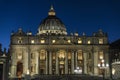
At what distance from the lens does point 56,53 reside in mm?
139875

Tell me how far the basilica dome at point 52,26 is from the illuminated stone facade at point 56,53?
59.2 feet

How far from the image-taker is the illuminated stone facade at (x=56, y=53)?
453 ft

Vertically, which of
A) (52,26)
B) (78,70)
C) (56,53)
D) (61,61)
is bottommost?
(78,70)

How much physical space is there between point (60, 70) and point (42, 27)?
2879cm

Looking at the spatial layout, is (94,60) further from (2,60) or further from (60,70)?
(2,60)

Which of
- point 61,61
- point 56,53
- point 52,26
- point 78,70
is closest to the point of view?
point 78,70

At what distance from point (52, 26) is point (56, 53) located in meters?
24.1

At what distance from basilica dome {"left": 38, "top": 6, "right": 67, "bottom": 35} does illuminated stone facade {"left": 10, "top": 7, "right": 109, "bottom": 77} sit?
18034 mm

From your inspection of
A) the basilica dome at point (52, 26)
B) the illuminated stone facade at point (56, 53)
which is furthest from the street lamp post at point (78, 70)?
the basilica dome at point (52, 26)

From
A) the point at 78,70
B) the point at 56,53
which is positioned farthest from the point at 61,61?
the point at 78,70

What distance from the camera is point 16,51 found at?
137750 mm

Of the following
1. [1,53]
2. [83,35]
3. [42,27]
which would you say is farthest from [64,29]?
[1,53]

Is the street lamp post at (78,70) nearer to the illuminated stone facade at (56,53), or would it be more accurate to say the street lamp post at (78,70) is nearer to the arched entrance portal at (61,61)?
the illuminated stone facade at (56,53)

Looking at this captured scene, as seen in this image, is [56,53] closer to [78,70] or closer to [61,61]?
[61,61]
